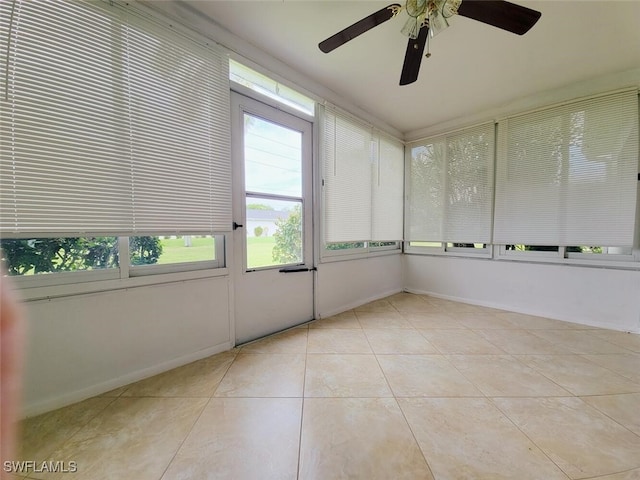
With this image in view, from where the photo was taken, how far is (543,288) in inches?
116

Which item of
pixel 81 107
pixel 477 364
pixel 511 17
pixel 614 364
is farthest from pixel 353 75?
pixel 614 364

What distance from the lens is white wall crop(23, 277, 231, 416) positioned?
1.39m

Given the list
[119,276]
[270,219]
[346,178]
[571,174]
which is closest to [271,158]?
[270,219]

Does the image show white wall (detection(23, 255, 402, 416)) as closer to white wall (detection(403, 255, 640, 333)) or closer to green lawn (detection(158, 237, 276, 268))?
green lawn (detection(158, 237, 276, 268))

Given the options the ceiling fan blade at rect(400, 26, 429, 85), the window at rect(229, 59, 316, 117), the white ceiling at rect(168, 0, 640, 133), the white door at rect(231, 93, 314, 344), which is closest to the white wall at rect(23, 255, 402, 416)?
the white door at rect(231, 93, 314, 344)

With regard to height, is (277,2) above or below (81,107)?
above

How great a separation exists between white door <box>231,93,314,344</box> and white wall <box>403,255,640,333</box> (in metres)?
2.22

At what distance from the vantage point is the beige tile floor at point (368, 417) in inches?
43.8

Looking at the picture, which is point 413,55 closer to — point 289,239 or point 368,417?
point 289,239

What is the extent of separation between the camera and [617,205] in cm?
251

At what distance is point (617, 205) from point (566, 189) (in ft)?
1.39

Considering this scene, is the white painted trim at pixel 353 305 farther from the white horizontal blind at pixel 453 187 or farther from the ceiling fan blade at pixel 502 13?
the ceiling fan blade at pixel 502 13

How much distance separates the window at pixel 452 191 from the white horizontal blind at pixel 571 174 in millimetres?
166

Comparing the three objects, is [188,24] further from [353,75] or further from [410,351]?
[410,351]
